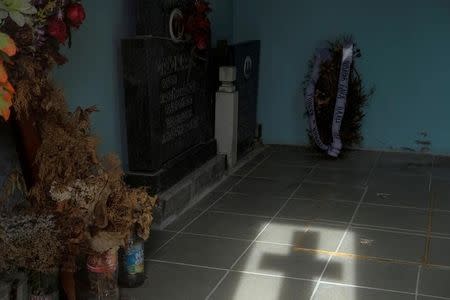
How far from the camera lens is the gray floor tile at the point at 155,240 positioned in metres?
3.40

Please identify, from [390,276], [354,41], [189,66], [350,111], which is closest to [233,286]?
[390,276]

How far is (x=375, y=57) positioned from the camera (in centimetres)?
561

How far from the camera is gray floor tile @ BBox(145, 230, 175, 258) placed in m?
3.40

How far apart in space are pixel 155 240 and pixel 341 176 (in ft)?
6.33

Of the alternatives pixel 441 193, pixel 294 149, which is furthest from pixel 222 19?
pixel 441 193

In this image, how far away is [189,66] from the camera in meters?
4.31

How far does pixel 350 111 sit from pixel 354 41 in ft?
2.28

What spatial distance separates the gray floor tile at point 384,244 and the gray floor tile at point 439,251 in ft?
0.18

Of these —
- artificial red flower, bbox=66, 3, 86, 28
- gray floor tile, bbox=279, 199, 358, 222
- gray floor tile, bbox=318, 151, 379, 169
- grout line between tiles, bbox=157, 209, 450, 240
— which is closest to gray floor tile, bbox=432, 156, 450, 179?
gray floor tile, bbox=318, 151, 379, 169

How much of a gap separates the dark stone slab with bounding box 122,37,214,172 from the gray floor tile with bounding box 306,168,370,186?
1104 millimetres

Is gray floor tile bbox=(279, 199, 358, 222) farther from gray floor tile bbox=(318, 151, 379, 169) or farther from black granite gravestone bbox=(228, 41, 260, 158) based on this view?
black granite gravestone bbox=(228, 41, 260, 158)

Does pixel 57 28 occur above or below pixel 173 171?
above

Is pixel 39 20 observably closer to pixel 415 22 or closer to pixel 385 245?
pixel 385 245

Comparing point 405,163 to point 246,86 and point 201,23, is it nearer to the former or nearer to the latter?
point 246,86
